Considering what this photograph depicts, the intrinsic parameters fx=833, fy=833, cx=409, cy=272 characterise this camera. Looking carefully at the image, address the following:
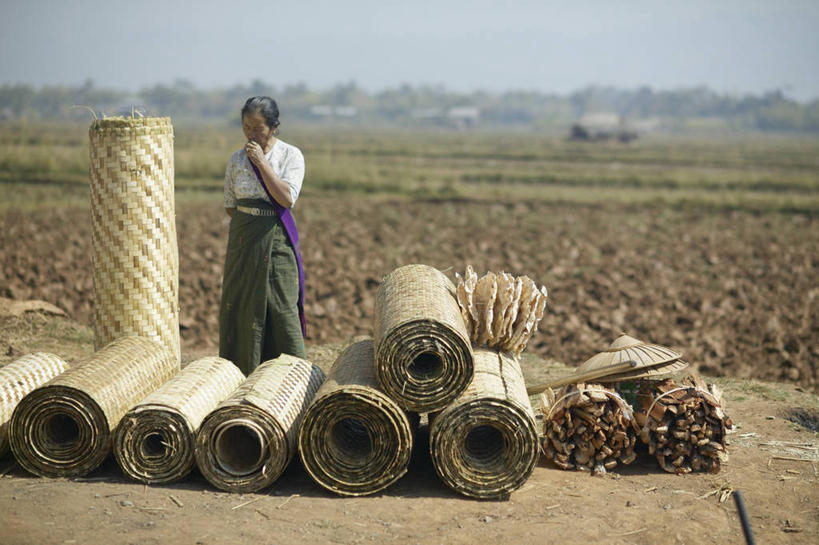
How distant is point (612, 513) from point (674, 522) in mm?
285

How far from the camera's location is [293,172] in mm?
4965

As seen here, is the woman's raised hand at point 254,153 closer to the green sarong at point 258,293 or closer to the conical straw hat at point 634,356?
the green sarong at point 258,293

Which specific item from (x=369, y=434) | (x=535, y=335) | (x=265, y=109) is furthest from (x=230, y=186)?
(x=535, y=335)

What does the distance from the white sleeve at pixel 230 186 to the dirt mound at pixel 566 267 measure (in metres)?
3.32

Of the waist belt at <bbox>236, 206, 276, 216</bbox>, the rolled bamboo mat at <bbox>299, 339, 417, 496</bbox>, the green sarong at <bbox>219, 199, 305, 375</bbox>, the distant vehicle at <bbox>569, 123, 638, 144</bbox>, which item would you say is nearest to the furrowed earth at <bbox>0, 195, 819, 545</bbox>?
the rolled bamboo mat at <bbox>299, 339, 417, 496</bbox>

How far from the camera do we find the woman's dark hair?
4.79 m

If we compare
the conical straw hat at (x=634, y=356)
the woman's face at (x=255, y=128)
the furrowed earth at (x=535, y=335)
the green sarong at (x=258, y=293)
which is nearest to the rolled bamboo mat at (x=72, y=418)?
the furrowed earth at (x=535, y=335)

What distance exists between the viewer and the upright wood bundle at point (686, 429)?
4.52 metres

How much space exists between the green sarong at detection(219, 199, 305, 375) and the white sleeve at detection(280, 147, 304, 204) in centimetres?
20

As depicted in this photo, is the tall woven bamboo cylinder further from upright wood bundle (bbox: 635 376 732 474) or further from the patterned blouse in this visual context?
upright wood bundle (bbox: 635 376 732 474)

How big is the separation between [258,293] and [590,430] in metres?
2.10

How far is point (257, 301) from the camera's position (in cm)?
505

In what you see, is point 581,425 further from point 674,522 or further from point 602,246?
point 602,246

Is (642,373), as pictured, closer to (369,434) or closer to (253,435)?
(369,434)
